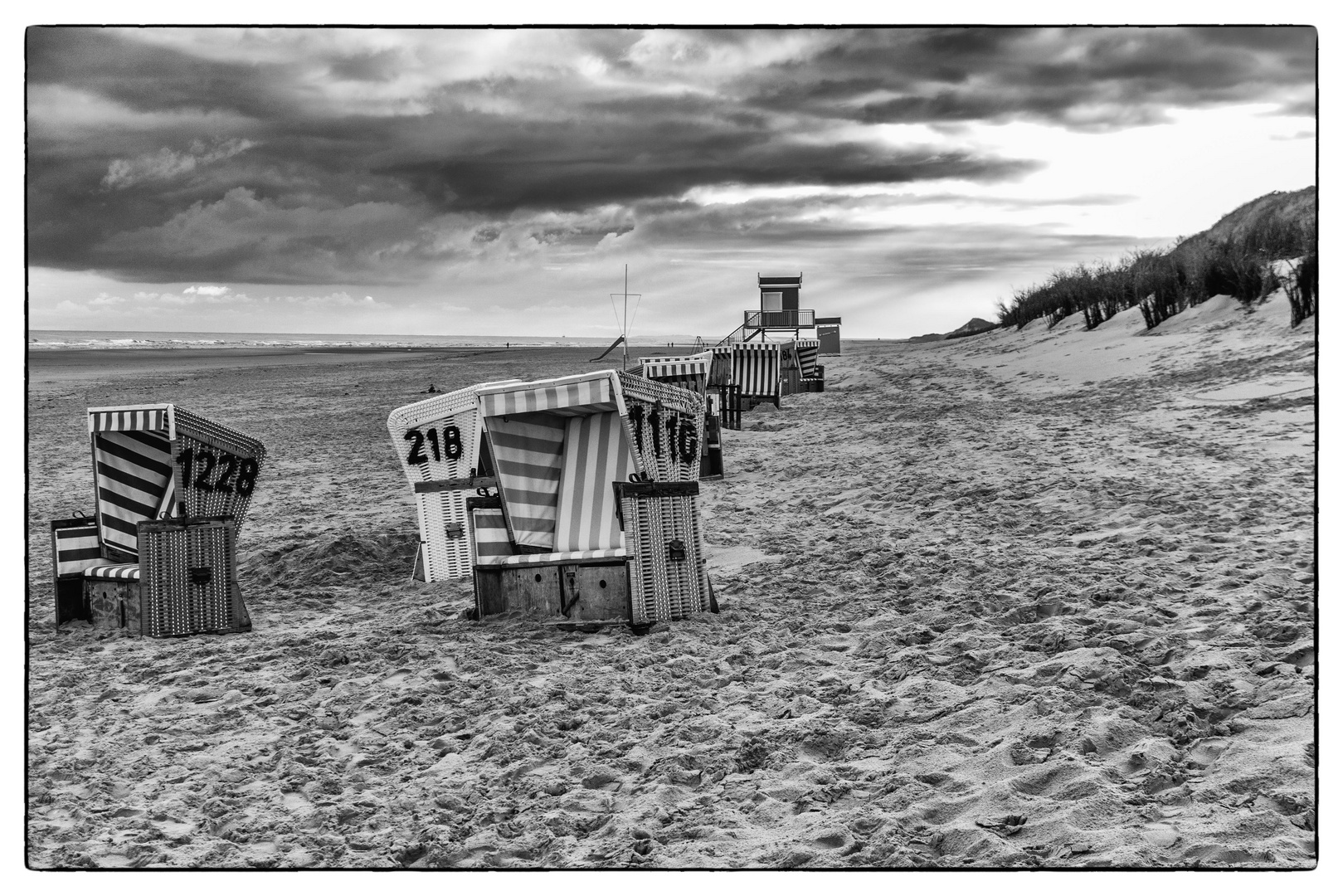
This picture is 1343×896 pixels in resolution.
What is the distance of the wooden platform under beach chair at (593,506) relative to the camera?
576 centimetres

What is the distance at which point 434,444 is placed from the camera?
273 inches

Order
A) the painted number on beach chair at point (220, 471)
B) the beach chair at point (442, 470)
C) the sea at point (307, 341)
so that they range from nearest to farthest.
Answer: the painted number on beach chair at point (220, 471) → the beach chair at point (442, 470) → the sea at point (307, 341)

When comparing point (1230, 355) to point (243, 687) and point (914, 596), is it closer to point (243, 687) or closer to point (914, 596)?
point (914, 596)

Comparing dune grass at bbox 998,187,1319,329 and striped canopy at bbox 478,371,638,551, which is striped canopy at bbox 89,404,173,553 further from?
dune grass at bbox 998,187,1319,329

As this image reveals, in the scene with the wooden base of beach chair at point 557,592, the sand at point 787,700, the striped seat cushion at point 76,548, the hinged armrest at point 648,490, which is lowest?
the sand at point 787,700

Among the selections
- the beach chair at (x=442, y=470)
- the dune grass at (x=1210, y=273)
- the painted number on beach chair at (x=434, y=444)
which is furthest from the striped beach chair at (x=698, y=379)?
the dune grass at (x=1210, y=273)

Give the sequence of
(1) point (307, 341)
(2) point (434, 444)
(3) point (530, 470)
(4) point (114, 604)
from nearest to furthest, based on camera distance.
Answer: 1. (4) point (114, 604)
2. (3) point (530, 470)
3. (2) point (434, 444)
4. (1) point (307, 341)

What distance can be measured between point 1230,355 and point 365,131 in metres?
11.2

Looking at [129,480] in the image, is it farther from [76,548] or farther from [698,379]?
[698,379]

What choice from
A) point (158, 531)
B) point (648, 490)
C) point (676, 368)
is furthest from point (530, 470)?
point (676, 368)

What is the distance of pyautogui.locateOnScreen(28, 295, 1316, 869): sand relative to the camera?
3490mm

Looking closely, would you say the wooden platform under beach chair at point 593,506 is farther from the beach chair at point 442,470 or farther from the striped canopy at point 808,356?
the striped canopy at point 808,356

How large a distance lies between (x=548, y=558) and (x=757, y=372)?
39.5 feet

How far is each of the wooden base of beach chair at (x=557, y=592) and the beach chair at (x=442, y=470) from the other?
2.59 ft
